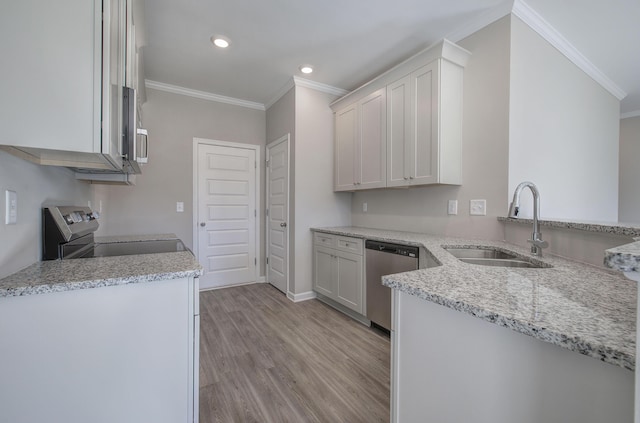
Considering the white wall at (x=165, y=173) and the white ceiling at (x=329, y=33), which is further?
the white wall at (x=165, y=173)

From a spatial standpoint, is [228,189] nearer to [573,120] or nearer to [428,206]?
[428,206]

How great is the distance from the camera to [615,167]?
3.59 metres

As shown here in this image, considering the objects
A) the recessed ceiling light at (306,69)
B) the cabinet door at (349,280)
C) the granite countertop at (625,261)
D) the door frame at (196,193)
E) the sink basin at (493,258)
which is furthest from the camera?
the door frame at (196,193)

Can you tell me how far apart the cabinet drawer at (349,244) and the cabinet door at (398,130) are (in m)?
0.67

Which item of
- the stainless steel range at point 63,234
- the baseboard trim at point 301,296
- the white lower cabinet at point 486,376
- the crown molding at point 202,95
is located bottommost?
the baseboard trim at point 301,296

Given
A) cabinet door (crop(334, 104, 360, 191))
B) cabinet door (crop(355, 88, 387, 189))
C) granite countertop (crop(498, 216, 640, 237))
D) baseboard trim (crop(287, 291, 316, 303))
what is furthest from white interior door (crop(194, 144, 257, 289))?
granite countertop (crop(498, 216, 640, 237))

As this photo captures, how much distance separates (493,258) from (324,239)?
1757 mm

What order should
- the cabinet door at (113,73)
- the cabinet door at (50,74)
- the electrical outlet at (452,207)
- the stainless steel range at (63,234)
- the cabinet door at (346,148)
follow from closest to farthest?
the cabinet door at (50,74) < the cabinet door at (113,73) < the stainless steel range at (63,234) < the electrical outlet at (452,207) < the cabinet door at (346,148)

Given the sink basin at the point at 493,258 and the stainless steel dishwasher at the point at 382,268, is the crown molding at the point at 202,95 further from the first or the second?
the sink basin at the point at 493,258

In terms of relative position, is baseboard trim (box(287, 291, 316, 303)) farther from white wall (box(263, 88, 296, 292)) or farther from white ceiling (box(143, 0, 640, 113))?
white ceiling (box(143, 0, 640, 113))

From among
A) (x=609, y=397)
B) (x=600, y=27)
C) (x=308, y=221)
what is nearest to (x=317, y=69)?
(x=308, y=221)

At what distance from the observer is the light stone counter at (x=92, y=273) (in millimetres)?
964

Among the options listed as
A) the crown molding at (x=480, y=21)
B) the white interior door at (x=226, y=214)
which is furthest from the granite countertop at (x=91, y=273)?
the crown molding at (x=480, y=21)

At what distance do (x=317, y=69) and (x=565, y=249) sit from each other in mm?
2765
